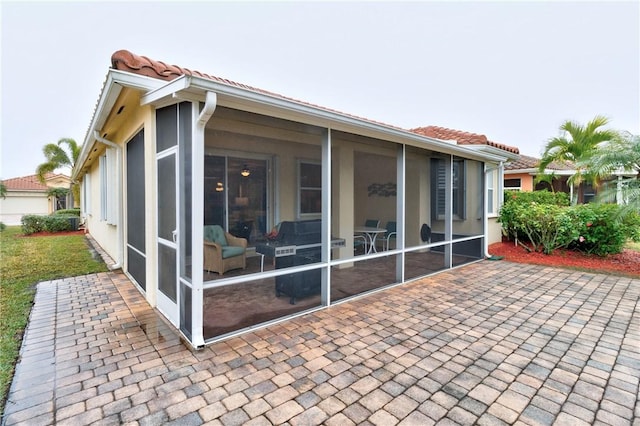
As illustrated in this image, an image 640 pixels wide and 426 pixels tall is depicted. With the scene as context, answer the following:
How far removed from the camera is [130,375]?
2.87 m

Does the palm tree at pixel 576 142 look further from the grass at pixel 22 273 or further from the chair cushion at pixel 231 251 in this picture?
the grass at pixel 22 273

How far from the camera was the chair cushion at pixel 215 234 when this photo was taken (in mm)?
5738

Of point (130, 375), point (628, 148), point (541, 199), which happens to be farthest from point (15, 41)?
point (541, 199)

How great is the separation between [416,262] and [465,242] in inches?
57.0

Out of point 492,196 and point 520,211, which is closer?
point 520,211

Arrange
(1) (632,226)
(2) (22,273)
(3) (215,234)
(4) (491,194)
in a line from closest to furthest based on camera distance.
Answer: (3) (215,234)
(2) (22,273)
(1) (632,226)
(4) (491,194)

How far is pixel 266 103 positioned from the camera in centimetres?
355

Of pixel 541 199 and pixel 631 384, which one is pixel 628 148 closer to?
pixel 541 199

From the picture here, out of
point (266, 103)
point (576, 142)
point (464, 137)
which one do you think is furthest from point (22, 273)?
point (576, 142)

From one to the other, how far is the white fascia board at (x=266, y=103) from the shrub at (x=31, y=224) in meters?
15.0

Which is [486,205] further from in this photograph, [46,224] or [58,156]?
[58,156]

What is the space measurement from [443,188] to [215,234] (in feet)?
16.4

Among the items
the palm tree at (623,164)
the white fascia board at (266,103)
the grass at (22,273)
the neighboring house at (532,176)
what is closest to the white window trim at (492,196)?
the palm tree at (623,164)

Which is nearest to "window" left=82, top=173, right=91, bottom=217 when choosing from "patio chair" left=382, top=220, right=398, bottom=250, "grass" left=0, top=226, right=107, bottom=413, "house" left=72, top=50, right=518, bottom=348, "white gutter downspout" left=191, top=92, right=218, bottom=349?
"grass" left=0, top=226, right=107, bottom=413
